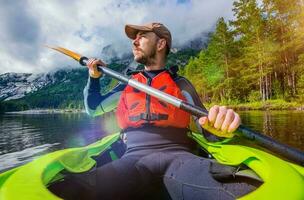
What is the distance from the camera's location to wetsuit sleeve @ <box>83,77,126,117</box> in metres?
3.87

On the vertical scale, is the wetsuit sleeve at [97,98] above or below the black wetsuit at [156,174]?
above

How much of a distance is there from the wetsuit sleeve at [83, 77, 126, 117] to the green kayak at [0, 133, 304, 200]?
47 cm

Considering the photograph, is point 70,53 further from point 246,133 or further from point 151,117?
point 246,133

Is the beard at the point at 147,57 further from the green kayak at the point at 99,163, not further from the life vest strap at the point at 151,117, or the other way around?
the green kayak at the point at 99,163

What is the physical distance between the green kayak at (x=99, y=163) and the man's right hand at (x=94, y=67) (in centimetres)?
89

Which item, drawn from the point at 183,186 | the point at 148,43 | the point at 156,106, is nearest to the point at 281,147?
the point at 183,186

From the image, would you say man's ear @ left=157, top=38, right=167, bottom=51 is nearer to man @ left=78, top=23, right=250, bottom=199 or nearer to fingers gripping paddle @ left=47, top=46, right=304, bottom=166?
man @ left=78, top=23, right=250, bottom=199

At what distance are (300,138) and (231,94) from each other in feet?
111

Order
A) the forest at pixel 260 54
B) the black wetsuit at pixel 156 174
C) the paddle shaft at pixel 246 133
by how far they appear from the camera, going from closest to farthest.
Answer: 1. the black wetsuit at pixel 156 174
2. the paddle shaft at pixel 246 133
3. the forest at pixel 260 54

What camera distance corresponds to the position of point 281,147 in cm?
254

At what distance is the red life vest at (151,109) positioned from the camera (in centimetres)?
331

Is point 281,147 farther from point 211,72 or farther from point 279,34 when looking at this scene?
point 211,72

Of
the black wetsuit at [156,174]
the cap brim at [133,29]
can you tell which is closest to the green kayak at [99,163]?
the black wetsuit at [156,174]

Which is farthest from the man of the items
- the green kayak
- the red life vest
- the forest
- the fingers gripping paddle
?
the forest
